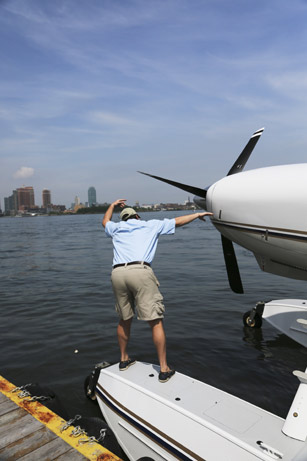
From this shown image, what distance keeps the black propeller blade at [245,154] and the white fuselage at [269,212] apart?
1.07 meters

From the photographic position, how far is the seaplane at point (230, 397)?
2.96 m

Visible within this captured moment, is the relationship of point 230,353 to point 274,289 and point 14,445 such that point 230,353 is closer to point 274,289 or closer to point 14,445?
point 14,445

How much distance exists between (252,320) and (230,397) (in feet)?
13.4

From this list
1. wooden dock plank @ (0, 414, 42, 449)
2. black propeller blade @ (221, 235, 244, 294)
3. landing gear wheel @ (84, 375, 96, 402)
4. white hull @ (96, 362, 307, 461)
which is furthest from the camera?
black propeller blade @ (221, 235, 244, 294)

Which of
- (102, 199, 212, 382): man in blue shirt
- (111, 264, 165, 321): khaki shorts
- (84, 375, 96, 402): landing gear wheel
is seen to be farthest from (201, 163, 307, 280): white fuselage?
(84, 375, 96, 402): landing gear wheel

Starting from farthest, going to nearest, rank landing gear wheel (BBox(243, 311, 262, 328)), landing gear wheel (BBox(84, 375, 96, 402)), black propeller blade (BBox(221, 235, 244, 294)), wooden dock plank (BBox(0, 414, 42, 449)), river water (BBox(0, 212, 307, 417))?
landing gear wheel (BBox(243, 311, 262, 328)) < river water (BBox(0, 212, 307, 417)) < black propeller blade (BBox(221, 235, 244, 294)) < landing gear wheel (BBox(84, 375, 96, 402)) < wooden dock plank (BBox(0, 414, 42, 449))

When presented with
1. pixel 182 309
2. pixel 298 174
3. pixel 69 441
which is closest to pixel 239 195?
pixel 298 174

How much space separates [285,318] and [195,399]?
3.95m

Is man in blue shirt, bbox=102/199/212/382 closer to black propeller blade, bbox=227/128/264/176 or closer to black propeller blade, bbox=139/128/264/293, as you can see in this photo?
black propeller blade, bbox=139/128/264/293

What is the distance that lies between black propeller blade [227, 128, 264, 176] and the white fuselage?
1.07m

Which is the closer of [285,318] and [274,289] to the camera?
[285,318]

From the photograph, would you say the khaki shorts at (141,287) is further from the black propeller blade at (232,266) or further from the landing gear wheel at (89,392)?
the black propeller blade at (232,266)

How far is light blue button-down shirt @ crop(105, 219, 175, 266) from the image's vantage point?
392cm

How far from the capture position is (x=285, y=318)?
22.5ft
